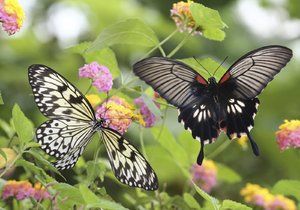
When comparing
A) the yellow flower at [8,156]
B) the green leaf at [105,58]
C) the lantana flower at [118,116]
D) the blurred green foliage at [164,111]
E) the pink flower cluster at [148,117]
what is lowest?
the blurred green foliage at [164,111]

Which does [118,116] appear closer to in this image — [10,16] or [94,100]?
[94,100]

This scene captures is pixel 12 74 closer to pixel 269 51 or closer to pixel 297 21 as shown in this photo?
pixel 297 21

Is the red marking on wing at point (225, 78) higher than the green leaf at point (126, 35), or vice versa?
the green leaf at point (126, 35)

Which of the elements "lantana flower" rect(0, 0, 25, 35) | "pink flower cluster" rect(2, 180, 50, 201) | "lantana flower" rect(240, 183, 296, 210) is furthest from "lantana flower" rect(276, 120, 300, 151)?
"lantana flower" rect(0, 0, 25, 35)

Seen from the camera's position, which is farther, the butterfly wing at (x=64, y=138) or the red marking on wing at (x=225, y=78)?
the red marking on wing at (x=225, y=78)

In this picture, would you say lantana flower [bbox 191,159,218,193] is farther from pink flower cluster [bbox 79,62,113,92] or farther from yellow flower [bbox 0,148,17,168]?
yellow flower [bbox 0,148,17,168]

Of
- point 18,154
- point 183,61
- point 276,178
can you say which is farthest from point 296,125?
point 276,178

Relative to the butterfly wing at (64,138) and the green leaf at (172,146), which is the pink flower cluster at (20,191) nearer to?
the butterfly wing at (64,138)

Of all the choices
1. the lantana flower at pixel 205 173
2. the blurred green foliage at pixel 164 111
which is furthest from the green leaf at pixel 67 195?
the lantana flower at pixel 205 173
